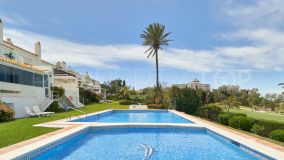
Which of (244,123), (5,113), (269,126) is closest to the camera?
(5,113)

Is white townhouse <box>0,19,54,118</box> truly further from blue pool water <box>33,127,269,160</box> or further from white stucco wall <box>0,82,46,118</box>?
blue pool water <box>33,127,269,160</box>

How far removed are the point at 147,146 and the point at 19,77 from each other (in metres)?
14.0

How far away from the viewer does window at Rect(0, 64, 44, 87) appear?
18031mm

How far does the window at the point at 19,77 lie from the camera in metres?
18.0

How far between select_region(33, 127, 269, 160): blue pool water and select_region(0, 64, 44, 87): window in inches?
352

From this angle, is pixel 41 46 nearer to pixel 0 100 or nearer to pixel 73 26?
pixel 73 26

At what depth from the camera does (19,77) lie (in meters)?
20.1

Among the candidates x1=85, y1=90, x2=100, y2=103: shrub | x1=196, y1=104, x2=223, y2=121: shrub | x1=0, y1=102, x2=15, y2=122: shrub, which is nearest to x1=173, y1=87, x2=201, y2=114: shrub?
x1=196, y1=104, x2=223, y2=121: shrub

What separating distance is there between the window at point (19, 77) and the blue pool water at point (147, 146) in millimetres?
8953

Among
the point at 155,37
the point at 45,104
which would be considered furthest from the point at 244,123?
the point at 155,37

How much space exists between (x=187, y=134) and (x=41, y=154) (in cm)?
724

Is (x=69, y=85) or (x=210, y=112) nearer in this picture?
(x=210, y=112)

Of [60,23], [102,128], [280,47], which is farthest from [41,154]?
[280,47]

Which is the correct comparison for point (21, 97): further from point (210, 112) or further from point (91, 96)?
point (91, 96)
